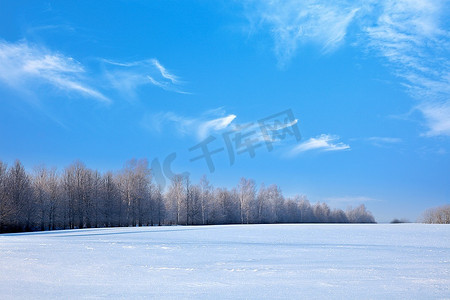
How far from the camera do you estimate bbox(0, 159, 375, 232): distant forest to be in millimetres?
40719

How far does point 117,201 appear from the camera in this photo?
5275 centimetres

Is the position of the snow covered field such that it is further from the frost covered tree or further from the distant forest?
the frost covered tree

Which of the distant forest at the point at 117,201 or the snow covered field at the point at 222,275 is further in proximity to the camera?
the distant forest at the point at 117,201

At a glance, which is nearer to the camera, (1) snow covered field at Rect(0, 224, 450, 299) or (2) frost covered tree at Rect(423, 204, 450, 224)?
(1) snow covered field at Rect(0, 224, 450, 299)

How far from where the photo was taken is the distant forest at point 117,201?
40.7 m

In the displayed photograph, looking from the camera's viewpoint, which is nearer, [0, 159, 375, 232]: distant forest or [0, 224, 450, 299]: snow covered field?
[0, 224, 450, 299]: snow covered field

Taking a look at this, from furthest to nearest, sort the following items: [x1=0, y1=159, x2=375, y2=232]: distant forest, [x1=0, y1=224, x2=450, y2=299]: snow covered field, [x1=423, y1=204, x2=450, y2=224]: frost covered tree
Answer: [x1=423, y1=204, x2=450, y2=224]: frost covered tree, [x1=0, y1=159, x2=375, y2=232]: distant forest, [x1=0, y1=224, x2=450, y2=299]: snow covered field

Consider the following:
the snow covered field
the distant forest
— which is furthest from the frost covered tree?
the snow covered field

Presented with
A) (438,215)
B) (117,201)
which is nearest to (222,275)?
(117,201)

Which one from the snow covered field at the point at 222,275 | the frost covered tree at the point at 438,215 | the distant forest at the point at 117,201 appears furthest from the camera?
the frost covered tree at the point at 438,215

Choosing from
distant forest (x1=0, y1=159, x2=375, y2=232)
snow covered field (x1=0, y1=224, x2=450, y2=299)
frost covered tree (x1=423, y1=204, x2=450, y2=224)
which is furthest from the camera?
frost covered tree (x1=423, y1=204, x2=450, y2=224)

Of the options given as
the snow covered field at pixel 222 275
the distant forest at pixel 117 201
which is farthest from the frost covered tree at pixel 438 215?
the snow covered field at pixel 222 275

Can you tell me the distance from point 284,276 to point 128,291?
3488 millimetres

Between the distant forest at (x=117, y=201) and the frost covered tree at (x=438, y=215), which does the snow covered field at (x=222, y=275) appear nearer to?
the distant forest at (x=117, y=201)
